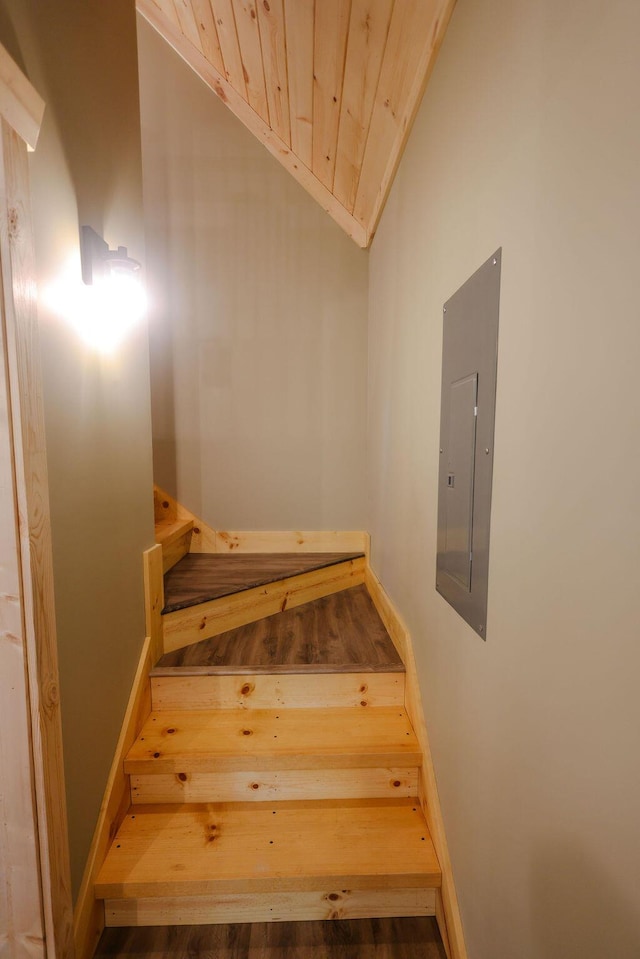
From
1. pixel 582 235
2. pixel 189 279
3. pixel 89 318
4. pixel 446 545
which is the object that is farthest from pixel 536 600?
pixel 189 279

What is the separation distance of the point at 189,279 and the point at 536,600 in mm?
2549

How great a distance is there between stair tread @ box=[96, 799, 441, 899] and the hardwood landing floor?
0.38ft

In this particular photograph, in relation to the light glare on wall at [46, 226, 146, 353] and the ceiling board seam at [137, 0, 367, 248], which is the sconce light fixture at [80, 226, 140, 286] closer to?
the light glare on wall at [46, 226, 146, 353]

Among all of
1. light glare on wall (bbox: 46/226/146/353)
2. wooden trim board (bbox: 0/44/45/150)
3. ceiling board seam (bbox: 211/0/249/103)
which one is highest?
ceiling board seam (bbox: 211/0/249/103)

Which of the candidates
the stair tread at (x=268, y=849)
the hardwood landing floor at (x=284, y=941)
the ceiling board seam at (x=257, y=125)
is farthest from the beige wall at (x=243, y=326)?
the hardwood landing floor at (x=284, y=941)

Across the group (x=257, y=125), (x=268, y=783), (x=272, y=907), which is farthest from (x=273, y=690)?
(x=257, y=125)

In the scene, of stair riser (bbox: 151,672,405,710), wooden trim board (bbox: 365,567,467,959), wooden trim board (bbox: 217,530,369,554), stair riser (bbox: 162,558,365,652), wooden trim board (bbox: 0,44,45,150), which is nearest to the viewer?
wooden trim board (bbox: 0,44,45,150)

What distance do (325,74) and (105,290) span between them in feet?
4.56

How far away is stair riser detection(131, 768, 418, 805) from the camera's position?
1374 millimetres

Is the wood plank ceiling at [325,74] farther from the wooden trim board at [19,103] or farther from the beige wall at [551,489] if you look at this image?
the wooden trim board at [19,103]

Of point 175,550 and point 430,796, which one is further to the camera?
point 175,550

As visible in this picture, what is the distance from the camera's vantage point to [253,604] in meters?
2.03

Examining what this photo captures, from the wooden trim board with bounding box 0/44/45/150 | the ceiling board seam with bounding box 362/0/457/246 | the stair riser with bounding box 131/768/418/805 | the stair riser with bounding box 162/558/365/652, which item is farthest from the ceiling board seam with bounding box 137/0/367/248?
the stair riser with bounding box 131/768/418/805

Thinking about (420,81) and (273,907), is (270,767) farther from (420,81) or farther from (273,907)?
(420,81)
